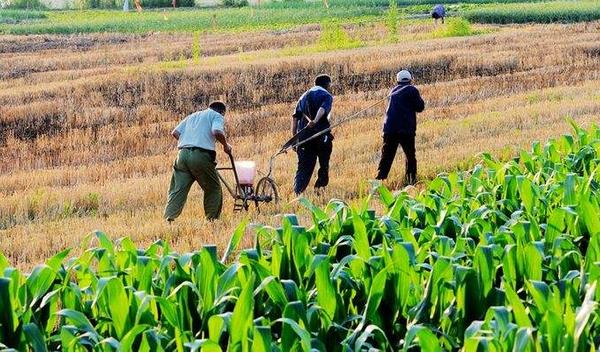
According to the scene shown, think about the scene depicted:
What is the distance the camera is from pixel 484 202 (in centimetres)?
928

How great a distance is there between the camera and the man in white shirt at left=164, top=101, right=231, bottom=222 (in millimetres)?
11867

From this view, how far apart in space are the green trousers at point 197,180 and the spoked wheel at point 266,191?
444 mm

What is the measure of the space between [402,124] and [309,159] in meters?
1.33

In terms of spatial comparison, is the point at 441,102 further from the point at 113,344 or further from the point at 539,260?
the point at 113,344

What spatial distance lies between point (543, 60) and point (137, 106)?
1221cm

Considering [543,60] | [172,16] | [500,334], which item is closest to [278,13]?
[172,16]

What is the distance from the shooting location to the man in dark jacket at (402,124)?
1426 cm

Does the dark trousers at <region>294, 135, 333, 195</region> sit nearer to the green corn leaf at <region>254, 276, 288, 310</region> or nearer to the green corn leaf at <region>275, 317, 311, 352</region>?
the green corn leaf at <region>254, 276, 288, 310</region>

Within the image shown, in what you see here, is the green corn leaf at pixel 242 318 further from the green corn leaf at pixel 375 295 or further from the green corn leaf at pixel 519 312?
the green corn leaf at pixel 519 312

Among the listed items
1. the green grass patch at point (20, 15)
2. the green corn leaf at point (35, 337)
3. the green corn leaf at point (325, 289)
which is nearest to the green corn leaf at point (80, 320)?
the green corn leaf at point (35, 337)

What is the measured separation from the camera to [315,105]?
13.7 m

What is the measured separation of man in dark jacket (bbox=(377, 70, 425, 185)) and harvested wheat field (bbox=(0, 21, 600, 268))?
0.87ft

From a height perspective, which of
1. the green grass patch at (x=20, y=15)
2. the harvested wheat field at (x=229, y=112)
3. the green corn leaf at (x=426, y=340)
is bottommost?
the green grass patch at (x=20, y=15)

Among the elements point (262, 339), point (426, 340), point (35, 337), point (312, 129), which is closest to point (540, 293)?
point (426, 340)
